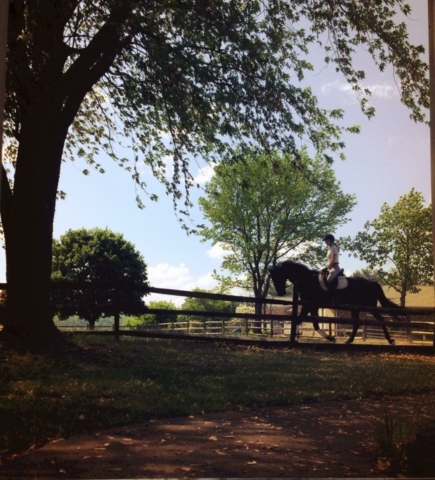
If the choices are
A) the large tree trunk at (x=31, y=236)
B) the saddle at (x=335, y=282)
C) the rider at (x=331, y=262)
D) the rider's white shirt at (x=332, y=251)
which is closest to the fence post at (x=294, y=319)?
the saddle at (x=335, y=282)

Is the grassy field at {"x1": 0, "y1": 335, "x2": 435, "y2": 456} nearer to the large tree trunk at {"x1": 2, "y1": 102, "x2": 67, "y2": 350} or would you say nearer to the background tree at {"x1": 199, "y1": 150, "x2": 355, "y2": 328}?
the large tree trunk at {"x1": 2, "y1": 102, "x2": 67, "y2": 350}

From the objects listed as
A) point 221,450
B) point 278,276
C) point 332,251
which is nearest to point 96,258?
point 278,276

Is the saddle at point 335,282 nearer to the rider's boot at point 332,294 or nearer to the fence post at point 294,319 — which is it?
the rider's boot at point 332,294

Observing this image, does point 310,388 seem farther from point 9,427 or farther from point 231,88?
point 231,88

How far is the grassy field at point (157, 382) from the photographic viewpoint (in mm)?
6539

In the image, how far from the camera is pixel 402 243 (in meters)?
34.6

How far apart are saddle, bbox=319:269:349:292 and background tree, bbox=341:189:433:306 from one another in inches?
701

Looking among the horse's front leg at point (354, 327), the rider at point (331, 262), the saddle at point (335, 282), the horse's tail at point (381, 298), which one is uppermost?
the rider at point (331, 262)

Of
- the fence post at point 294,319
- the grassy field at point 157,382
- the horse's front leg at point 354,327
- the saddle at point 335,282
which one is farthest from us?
the horse's front leg at point 354,327

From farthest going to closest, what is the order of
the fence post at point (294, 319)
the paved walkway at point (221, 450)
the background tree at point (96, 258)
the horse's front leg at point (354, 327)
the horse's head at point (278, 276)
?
the background tree at point (96, 258) < the horse's front leg at point (354, 327) < the horse's head at point (278, 276) < the fence post at point (294, 319) < the paved walkway at point (221, 450)

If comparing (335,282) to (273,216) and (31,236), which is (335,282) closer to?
(31,236)

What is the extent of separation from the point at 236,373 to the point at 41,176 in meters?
5.91

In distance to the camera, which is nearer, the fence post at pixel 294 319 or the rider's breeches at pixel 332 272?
the fence post at pixel 294 319

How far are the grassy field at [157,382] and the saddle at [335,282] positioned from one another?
2868 millimetres
